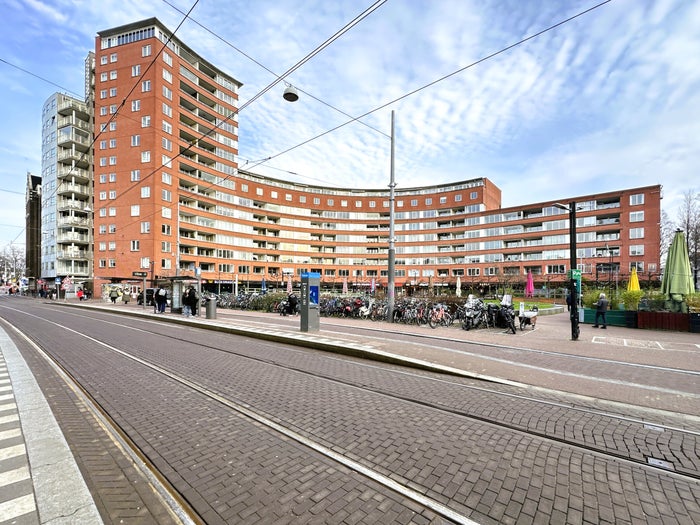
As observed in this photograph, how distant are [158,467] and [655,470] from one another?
4836 mm

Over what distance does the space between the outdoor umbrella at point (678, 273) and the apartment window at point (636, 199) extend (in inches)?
1647

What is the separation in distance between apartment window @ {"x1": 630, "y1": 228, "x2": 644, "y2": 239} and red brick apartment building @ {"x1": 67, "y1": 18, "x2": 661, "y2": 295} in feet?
0.84

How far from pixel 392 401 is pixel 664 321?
1608 cm

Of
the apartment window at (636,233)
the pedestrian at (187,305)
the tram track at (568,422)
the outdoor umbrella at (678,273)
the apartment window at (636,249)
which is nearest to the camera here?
the tram track at (568,422)

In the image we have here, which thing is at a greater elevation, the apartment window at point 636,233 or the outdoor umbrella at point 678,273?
the apartment window at point 636,233

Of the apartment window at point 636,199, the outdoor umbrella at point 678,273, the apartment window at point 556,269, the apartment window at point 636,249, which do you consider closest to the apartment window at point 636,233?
the apartment window at point 636,249

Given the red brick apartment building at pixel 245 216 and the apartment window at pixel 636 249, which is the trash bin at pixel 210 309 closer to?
the red brick apartment building at pixel 245 216

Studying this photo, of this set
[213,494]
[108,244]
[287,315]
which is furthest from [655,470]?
[108,244]

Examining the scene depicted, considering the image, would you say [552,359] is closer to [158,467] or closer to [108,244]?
[158,467]

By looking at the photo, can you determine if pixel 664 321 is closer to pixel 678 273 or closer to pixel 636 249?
pixel 678 273

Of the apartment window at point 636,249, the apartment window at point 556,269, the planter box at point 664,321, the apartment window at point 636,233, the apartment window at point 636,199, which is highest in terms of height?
the apartment window at point 636,199

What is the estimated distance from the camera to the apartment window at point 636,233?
157ft

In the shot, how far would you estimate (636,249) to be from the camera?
157 feet

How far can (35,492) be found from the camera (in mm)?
2904
